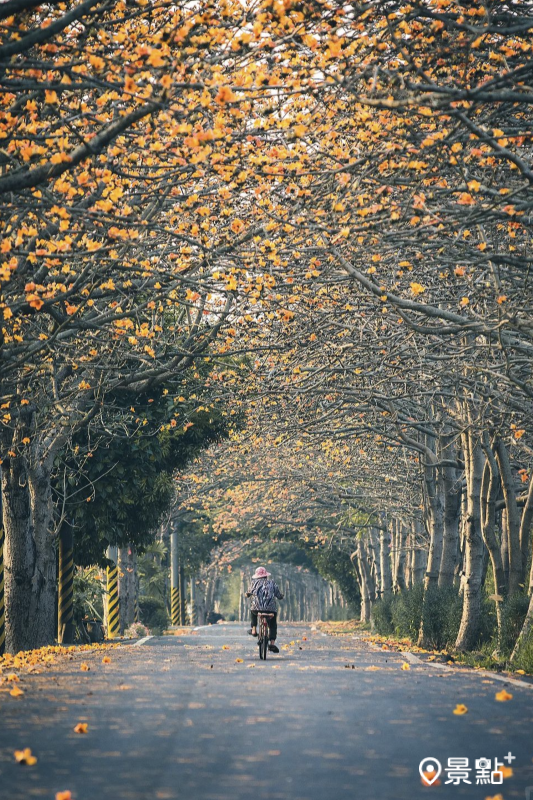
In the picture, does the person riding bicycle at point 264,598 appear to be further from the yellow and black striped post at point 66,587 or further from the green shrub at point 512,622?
the yellow and black striped post at point 66,587

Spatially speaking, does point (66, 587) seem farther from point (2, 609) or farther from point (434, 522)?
point (434, 522)

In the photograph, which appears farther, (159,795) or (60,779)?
(60,779)

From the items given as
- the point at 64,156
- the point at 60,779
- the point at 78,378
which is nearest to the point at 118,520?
the point at 78,378

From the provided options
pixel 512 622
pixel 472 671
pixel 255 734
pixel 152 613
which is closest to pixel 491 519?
pixel 512 622

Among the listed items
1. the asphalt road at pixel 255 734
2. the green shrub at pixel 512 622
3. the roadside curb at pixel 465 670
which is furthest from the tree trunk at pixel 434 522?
the asphalt road at pixel 255 734

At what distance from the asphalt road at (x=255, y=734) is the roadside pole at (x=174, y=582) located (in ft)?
118

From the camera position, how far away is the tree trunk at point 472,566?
65.5 feet

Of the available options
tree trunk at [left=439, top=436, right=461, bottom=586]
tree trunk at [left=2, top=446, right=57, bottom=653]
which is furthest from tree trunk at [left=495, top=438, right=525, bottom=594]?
tree trunk at [left=2, top=446, right=57, bottom=653]

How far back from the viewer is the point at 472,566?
65.9 feet

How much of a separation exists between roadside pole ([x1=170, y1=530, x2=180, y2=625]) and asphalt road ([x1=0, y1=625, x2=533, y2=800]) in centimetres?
3607

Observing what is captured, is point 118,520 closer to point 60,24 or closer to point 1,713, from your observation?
point 1,713

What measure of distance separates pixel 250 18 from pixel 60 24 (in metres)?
3.29

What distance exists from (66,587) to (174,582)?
26.1m

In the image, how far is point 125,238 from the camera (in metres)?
11.8
